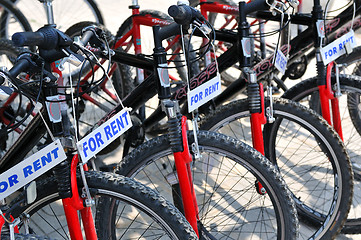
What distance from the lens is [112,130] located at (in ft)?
6.45

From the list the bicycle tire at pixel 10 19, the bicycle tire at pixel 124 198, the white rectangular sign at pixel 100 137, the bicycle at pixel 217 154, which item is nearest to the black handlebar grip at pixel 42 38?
the white rectangular sign at pixel 100 137

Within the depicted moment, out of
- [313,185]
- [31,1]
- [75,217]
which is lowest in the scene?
[75,217]

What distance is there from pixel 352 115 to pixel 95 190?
245cm

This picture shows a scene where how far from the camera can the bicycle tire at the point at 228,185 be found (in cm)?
237

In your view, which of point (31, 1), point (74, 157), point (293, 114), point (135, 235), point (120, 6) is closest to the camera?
point (74, 157)

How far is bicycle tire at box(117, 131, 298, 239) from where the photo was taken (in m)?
2.37

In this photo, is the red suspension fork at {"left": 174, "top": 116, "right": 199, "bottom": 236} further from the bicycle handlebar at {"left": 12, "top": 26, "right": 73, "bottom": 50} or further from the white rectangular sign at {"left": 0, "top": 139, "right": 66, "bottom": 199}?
the bicycle handlebar at {"left": 12, "top": 26, "right": 73, "bottom": 50}

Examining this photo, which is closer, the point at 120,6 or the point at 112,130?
the point at 112,130

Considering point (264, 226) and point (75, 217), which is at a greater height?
point (264, 226)

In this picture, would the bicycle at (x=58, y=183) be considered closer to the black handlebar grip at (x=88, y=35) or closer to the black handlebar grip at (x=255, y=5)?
the black handlebar grip at (x=88, y=35)

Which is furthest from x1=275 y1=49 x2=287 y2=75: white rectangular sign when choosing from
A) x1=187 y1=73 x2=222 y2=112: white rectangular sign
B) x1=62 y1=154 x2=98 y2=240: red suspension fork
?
x1=62 y1=154 x2=98 y2=240: red suspension fork

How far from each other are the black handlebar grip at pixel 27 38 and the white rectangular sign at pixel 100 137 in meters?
0.37

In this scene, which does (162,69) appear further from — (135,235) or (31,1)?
(31,1)

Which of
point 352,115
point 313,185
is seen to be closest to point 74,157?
point 313,185
